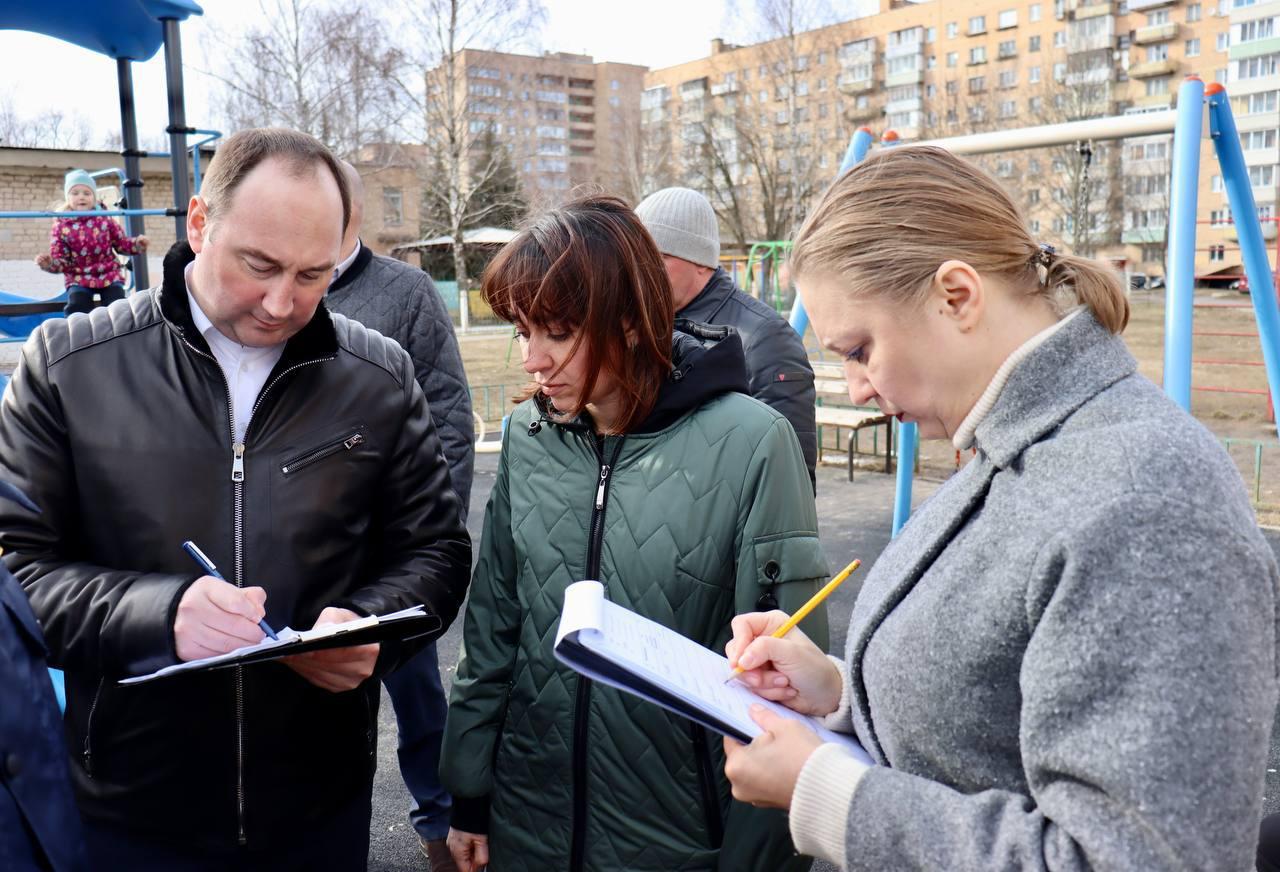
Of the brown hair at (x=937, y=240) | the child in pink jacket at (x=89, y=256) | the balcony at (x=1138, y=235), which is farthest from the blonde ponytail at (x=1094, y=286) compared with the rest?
the balcony at (x=1138, y=235)

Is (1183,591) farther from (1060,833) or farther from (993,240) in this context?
(993,240)

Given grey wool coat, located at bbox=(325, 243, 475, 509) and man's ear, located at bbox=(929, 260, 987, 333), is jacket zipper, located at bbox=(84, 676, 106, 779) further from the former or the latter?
grey wool coat, located at bbox=(325, 243, 475, 509)

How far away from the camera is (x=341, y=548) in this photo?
187 centimetres

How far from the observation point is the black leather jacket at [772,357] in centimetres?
348

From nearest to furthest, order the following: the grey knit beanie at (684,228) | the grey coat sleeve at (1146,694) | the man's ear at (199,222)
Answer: the grey coat sleeve at (1146,694)
the man's ear at (199,222)
the grey knit beanie at (684,228)

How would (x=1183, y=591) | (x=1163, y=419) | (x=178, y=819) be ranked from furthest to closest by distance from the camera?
(x=178, y=819)
(x=1163, y=419)
(x=1183, y=591)

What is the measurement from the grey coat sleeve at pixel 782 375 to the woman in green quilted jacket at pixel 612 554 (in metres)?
1.51

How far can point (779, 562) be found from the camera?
1.73m

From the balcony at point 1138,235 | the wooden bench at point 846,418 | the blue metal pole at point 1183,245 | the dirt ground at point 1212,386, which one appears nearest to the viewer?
the blue metal pole at point 1183,245

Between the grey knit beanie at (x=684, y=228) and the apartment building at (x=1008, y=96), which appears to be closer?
the grey knit beanie at (x=684, y=228)

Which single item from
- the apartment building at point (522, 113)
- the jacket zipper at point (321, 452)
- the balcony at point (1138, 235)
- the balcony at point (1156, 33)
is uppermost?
the balcony at point (1156, 33)

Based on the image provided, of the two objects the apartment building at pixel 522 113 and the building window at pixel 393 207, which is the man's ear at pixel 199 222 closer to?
the apartment building at pixel 522 113

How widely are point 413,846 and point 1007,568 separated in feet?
9.14

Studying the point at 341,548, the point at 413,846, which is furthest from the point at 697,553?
the point at 413,846
